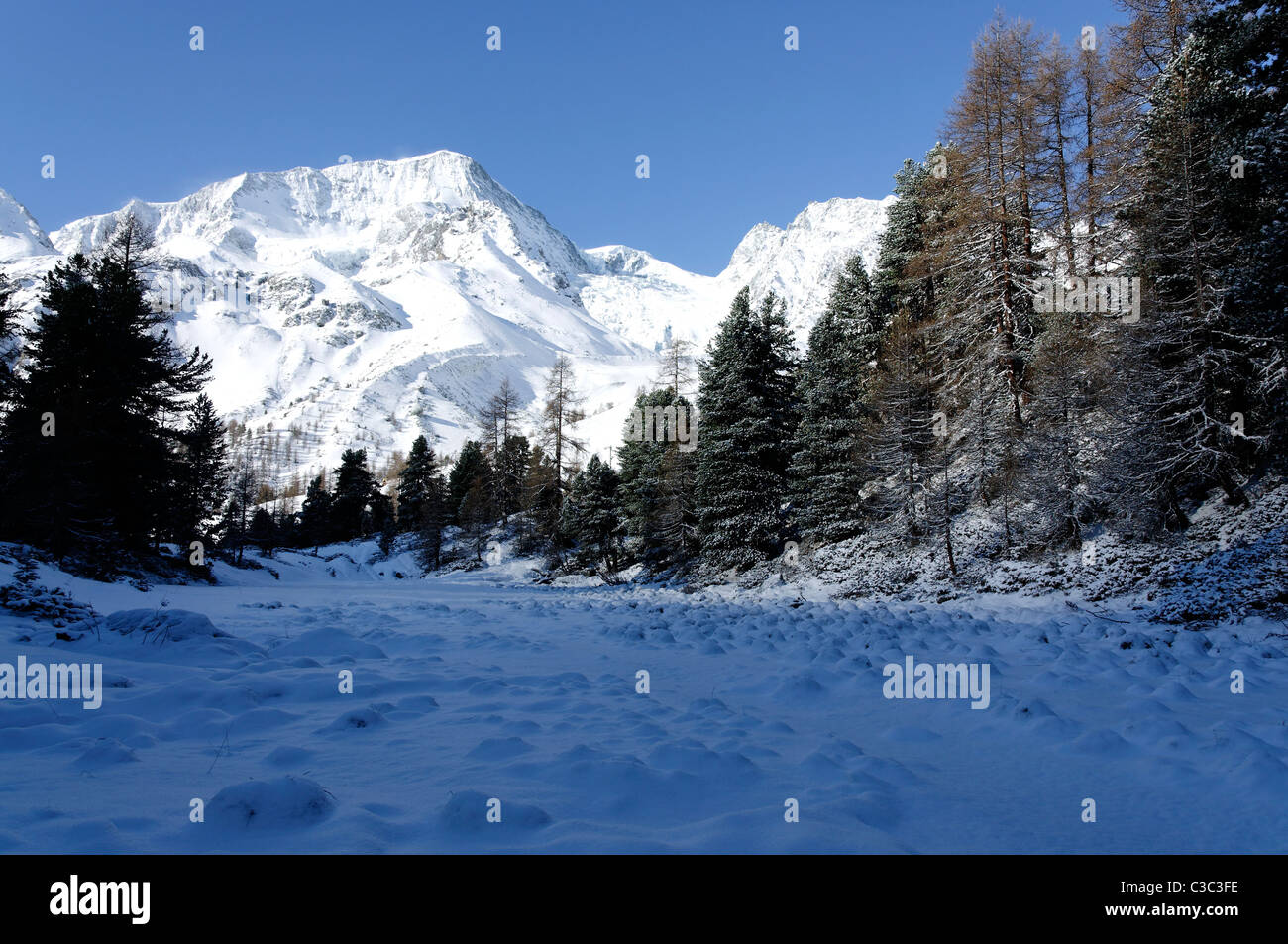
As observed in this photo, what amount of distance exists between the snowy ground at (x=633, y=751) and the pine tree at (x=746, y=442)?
17.4 metres

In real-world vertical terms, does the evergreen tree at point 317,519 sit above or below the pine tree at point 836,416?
below

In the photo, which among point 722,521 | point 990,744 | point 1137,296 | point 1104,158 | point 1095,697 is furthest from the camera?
point 722,521

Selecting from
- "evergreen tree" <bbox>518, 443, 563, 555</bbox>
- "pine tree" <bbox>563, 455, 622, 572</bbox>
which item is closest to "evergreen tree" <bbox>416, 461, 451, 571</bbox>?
"evergreen tree" <bbox>518, 443, 563, 555</bbox>

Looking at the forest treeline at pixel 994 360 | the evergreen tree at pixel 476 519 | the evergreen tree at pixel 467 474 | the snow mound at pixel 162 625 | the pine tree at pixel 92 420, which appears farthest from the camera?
the evergreen tree at pixel 467 474

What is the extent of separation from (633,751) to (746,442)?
908 inches

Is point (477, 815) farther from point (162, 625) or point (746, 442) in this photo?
point (746, 442)

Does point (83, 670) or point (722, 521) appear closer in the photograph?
point (83, 670)

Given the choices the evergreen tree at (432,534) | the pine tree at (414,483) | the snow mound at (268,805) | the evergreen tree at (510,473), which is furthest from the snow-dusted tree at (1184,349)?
the pine tree at (414,483)

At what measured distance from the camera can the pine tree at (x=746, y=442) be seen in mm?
25797

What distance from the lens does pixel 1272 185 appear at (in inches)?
410

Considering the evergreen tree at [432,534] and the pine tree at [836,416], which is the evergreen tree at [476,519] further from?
the pine tree at [836,416]

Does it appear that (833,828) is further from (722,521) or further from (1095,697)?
(722,521)
